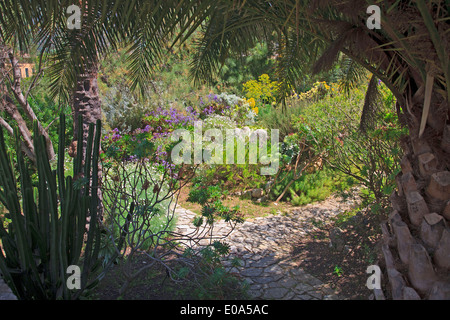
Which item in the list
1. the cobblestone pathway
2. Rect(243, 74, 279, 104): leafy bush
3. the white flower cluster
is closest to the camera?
the cobblestone pathway

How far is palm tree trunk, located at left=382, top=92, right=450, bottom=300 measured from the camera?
200 cm

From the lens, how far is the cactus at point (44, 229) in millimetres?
2611

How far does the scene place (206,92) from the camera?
1169 cm

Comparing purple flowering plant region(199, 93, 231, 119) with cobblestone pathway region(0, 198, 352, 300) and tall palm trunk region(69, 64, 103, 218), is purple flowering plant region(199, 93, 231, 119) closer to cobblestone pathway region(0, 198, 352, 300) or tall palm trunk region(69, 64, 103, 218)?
cobblestone pathway region(0, 198, 352, 300)

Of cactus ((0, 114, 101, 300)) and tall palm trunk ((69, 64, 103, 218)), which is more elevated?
tall palm trunk ((69, 64, 103, 218))

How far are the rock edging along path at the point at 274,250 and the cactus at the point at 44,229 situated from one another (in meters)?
1.72

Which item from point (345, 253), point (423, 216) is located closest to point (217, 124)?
point (345, 253)

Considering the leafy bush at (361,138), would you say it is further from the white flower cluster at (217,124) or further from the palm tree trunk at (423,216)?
the white flower cluster at (217,124)

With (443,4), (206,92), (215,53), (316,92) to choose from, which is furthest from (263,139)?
(443,4)

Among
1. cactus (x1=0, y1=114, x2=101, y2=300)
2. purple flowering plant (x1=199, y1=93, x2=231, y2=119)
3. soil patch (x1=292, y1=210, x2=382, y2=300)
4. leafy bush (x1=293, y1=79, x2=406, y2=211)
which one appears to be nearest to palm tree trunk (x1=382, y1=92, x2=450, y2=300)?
soil patch (x1=292, y1=210, x2=382, y2=300)

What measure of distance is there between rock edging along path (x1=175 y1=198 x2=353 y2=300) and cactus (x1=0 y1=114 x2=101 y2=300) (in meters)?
1.72

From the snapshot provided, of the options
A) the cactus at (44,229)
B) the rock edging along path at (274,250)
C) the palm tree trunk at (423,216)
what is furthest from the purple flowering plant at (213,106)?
the palm tree trunk at (423,216)
